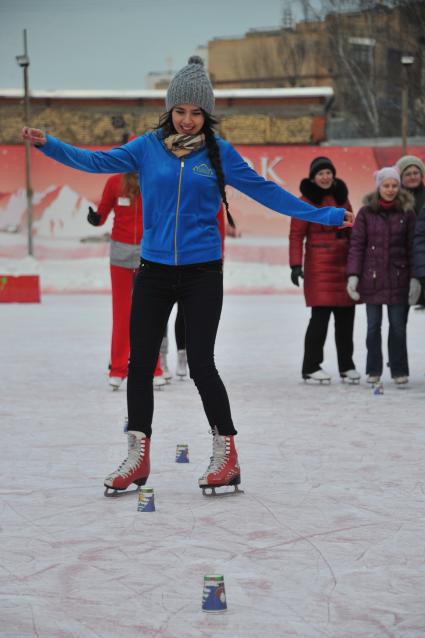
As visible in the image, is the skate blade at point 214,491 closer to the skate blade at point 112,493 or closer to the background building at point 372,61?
the skate blade at point 112,493

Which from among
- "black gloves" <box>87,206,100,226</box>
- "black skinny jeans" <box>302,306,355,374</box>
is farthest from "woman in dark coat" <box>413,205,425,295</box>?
"black gloves" <box>87,206,100,226</box>

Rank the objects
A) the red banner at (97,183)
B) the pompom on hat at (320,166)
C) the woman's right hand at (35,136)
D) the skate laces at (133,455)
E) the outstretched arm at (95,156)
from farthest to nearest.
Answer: the red banner at (97,183)
the pompom on hat at (320,166)
the skate laces at (133,455)
the outstretched arm at (95,156)
the woman's right hand at (35,136)

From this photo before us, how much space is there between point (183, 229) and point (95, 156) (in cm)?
42

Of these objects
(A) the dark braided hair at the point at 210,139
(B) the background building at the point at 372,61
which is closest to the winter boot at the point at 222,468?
(A) the dark braided hair at the point at 210,139

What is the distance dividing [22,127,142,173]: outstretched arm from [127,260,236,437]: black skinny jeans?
365mm

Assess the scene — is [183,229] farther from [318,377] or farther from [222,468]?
[318,377]

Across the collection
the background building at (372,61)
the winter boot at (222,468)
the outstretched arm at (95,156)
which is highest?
the background building at (372,61)

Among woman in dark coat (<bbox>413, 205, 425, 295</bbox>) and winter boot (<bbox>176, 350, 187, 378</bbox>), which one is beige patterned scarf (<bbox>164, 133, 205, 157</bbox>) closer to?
woman in dark coat (<bbox>413, 205, 425, 295</bbox>)

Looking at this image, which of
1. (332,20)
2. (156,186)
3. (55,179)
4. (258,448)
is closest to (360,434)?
(258,448)

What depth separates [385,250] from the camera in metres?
7.33

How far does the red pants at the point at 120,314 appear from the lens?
7090mm

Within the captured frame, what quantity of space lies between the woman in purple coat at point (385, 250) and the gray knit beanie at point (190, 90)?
3.31 meters

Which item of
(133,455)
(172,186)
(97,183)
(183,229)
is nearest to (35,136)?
(172,186)

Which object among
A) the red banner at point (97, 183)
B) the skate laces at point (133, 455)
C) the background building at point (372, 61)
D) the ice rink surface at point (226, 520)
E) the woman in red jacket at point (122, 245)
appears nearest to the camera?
the ice rink surface at point (226, 520)
